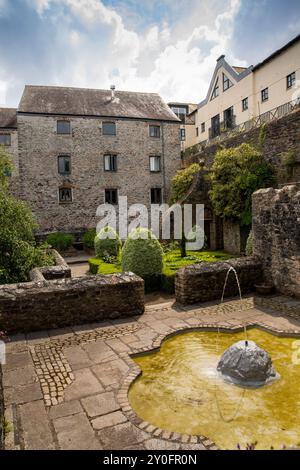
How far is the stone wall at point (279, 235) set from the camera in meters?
9.45

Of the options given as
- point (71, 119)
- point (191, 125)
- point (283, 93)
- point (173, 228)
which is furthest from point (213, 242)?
point (191, 125)

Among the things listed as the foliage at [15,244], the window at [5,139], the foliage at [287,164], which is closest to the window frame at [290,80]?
the foliage at [287,164]

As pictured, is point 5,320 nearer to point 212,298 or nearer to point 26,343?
point 26,343

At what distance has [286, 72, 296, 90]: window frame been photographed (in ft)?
70.6

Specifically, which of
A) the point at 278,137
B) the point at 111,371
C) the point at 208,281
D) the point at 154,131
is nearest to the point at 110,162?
the point at 154,131

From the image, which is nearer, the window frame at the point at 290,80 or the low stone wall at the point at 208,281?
the low stone wall at the point at 208,281

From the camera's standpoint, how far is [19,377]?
216 inches

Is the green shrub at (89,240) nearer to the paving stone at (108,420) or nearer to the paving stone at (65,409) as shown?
the paving stone at (65,409)

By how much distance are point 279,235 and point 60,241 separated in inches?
678

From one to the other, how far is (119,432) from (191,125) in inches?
1476

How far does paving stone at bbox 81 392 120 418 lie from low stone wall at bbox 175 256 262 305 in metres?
4.98

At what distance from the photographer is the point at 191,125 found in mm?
37625

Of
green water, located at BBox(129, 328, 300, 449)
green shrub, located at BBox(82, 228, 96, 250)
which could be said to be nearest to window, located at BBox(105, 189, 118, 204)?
green shrub, located at BBox(82, 228, 96, 250)

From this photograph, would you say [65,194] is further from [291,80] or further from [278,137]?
[291,80]
